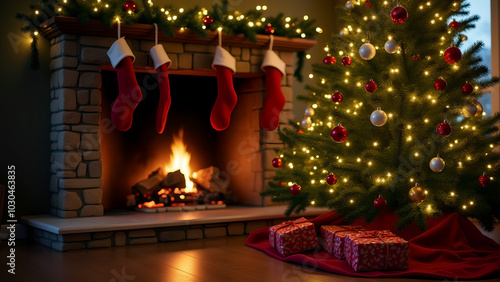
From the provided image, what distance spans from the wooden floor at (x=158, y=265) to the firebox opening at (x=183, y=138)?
40.5 inches

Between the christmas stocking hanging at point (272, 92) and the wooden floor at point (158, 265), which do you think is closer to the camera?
the wooden floor at point (158, 265)

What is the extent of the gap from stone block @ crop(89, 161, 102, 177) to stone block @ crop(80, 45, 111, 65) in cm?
71

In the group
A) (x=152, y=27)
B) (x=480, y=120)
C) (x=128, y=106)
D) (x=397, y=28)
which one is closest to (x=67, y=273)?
(x=128, y=106)

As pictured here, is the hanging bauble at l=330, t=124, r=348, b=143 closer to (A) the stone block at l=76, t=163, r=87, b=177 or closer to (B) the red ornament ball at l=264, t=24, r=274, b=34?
(B) the red ornament ball at l=264, t=24, r=274, b=34

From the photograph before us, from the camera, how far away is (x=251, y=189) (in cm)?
506

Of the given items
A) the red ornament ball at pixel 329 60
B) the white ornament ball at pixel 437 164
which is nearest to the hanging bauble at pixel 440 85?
the white ornament ball at pixel 437 164

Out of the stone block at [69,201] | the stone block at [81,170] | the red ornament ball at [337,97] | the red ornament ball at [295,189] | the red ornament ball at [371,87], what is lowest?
the stone block at [69,201]

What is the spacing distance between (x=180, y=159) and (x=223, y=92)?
88cm

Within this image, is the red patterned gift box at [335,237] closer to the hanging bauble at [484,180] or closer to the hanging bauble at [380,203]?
the hanging bauble at [380,203]

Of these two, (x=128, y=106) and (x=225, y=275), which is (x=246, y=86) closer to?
(x=128, y=106)

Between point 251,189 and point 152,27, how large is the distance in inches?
62.2

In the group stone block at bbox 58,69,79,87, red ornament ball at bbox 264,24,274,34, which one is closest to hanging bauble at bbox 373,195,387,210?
red ornament ball at bbox 264,24,274,34

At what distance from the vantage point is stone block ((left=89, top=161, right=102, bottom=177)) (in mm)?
4281

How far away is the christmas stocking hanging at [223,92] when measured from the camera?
4.49 meters
